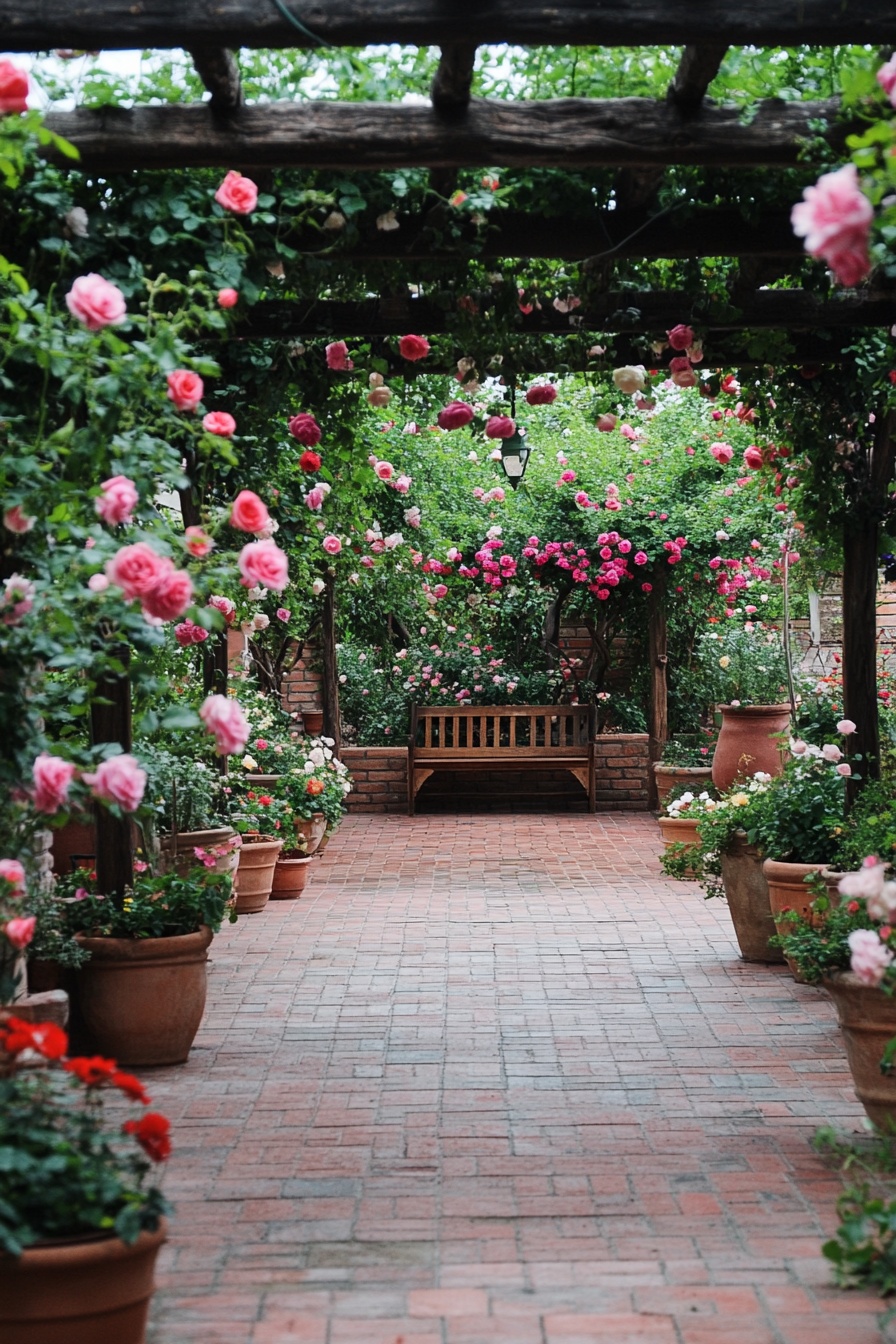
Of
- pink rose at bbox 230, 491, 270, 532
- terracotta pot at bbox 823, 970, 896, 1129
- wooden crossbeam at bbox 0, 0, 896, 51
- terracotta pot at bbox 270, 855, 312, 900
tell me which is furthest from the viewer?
terracotta pot at bbox 270, 855, 312, 900

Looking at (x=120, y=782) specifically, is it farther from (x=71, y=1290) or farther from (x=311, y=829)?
(x=311, y=829)

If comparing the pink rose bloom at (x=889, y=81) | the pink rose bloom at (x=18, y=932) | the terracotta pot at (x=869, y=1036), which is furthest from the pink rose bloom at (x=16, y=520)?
the terracotta pot at (x=869, y=1036)

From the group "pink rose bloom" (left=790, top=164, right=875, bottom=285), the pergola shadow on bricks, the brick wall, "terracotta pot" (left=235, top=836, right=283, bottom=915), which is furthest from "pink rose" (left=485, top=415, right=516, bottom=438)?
the brick wall

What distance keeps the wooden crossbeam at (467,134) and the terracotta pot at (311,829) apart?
17.8 ft

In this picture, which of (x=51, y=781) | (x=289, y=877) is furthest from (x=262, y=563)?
(x=289, y=877)

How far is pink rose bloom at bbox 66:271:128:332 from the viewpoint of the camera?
3.32 meters

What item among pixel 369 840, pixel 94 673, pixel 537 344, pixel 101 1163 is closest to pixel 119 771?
pixel 94 673

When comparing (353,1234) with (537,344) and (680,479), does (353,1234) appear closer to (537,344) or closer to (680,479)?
(537,344)

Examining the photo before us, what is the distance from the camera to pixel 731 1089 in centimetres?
465

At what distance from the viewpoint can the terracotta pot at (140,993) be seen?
484 centimetres

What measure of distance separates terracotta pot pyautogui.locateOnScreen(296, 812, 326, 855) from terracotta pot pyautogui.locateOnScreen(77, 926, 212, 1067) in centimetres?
376

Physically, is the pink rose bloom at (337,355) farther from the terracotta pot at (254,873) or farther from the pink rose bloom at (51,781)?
the terracotta pot at (254,873)

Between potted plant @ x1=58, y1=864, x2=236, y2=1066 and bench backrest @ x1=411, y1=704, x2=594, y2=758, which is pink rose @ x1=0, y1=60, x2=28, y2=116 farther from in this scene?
bench backrest @ x1=411, y1=704, x2=594, y2=758

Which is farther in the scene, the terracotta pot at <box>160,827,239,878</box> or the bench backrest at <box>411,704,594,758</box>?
the bench backrest at <box>411,704,594,758</box>
